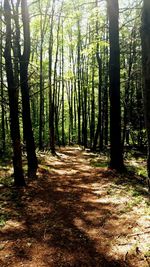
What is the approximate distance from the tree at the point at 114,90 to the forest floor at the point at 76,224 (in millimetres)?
1318

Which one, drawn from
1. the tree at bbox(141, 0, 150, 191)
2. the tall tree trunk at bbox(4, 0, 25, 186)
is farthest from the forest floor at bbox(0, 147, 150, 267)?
the tree at bbox(141, 0, 150, 191)

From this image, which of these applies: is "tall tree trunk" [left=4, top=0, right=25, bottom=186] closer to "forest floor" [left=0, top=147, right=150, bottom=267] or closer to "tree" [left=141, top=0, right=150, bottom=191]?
"forest floor" [left=0, top=147, right=150, bottom=267]

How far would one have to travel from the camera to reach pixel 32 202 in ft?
27.4

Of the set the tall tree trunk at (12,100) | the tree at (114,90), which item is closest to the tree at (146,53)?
the tall tree trunk at (12,100)

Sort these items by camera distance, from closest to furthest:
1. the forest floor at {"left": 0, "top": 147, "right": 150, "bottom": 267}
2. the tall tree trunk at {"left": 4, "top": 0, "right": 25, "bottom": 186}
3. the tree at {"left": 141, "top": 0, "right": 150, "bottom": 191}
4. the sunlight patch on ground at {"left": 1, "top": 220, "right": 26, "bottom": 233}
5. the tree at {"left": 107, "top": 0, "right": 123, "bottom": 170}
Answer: the tree at {"left": 141, "top": 0, "right": 150, "bottom": 191} → the forest floor at {"left": 0, "top": 147, "right": 150, "bottom": 267} → the sunlight patch on ground at {"left": 1, "top": 220, "right": 26, "bottom": 233} → the tall tree trunk at {"left": 4, "top": 0, "right": 25, "bottom": 186} → the tree at {"left": 107, "top": 0, "right": 123, "bottom": 170}

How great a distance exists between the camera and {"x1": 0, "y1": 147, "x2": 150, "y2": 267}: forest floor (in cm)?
488

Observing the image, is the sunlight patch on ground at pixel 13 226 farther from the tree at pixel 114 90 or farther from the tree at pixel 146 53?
the tree at pixel 114 90

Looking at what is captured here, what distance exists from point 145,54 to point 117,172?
789 centimetres

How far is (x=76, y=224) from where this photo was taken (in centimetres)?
639

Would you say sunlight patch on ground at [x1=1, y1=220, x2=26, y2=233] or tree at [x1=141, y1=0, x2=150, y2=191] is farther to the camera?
sunlight patch on ground at [x1=1, y1=220, x2=26, y2=233]

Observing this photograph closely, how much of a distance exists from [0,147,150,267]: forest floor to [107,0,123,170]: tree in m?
1.32

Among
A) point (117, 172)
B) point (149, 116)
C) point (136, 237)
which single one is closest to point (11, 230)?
point (136, 237)

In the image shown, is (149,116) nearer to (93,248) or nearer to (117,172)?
(93,248)

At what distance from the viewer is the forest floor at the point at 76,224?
488cm
